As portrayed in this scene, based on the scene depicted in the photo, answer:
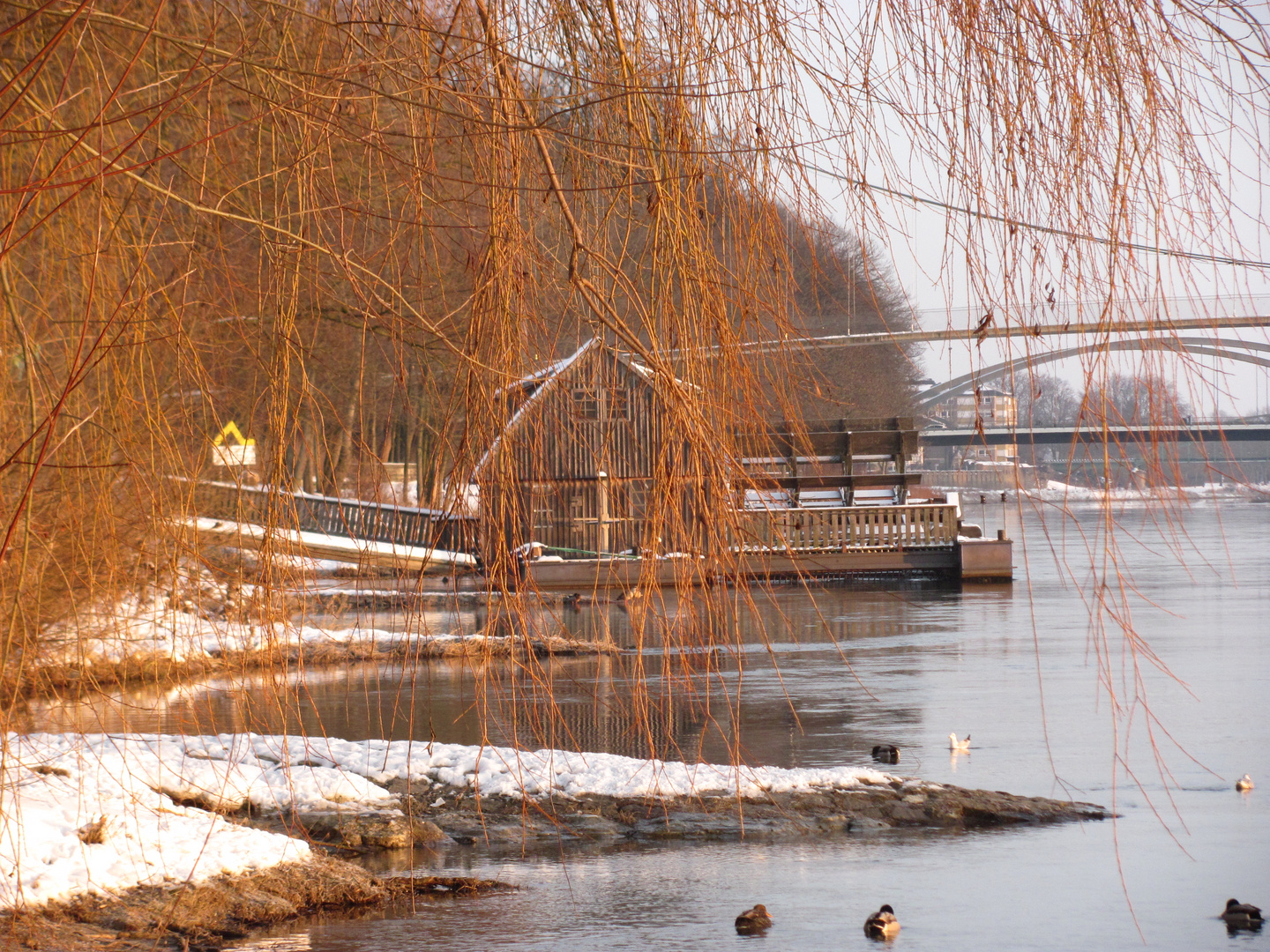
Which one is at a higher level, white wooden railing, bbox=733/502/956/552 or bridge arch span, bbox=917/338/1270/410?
bridge arch span, bbox=917/338/1270/410

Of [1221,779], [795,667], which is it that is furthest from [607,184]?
[795,667]

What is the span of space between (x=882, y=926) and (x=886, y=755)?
4.26 meters

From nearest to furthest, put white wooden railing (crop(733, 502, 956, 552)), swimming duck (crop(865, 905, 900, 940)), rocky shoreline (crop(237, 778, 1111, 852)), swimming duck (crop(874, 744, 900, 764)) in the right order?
1. swimming duck (crop(865, 905, 900, 940))
2. rocky shoreline (crop(237, 778, 1111, 852))
3. swimming duck (crop(874, 744, 900, 764))
4. white wooden railing (crop(733, 502, 956, 552))

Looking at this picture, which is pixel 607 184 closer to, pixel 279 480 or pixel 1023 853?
pixel 279 480

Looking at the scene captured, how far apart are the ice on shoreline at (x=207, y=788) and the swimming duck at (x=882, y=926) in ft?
3.12

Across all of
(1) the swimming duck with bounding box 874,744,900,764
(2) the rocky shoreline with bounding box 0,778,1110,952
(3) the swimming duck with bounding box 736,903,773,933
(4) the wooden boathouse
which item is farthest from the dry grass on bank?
(1) the swimming duck with bounding box 874,744,900,764

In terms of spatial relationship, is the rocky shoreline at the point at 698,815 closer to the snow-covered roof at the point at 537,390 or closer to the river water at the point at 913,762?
the river water at the point at 913,762

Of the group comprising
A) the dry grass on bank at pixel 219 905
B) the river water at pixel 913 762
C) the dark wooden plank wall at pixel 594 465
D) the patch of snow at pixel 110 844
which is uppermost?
the dark wooden plank wall at pixel 594 465

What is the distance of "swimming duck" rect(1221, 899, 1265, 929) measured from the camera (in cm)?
625

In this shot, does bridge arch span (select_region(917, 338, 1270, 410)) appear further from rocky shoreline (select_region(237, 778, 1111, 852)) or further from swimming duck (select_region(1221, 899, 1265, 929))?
rocky shoreline (select_region(237, 778, 1111, 852))

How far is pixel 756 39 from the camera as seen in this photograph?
2.71 m

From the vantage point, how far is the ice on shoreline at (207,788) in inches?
219

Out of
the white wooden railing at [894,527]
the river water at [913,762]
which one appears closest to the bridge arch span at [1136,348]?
the river water at [913,762]

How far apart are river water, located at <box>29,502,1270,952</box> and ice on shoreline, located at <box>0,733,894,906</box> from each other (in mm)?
317
